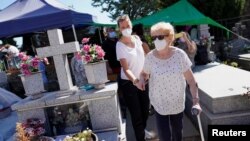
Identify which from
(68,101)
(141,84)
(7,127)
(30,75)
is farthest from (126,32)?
(7,127)

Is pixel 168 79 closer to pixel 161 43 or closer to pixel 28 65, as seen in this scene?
pixel 161 43

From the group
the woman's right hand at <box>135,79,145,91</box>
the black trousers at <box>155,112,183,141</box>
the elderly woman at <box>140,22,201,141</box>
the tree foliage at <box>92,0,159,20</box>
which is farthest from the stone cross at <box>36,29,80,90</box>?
the tree foliage at <box>92,0,159,20</box>

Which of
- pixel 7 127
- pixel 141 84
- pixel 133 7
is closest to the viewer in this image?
pixel 141 84

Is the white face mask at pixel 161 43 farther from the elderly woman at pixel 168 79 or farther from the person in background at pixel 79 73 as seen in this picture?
the person in background at pixel 79 73

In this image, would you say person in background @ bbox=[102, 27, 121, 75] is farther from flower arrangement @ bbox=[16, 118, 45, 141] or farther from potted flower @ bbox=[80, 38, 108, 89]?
flower arrangement @ bbox=[16, 118, 45, 141]

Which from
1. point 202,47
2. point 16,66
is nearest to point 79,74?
point 16,66

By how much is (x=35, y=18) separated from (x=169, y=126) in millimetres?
3729

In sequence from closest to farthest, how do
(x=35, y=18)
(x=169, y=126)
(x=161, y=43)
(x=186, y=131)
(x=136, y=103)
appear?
(x=161, y=43) < (x=169, y=126) < (x=136, y=103) < (x=186, y=131) < (x=35, y=18)

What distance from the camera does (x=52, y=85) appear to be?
22.8 feet

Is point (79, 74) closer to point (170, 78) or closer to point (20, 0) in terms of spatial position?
point (170, 78)

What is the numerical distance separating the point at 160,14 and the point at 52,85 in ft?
18.2

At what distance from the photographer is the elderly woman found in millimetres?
3035

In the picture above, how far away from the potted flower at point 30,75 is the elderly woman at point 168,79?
1.73 metres

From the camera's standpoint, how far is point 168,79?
3.04 meters
